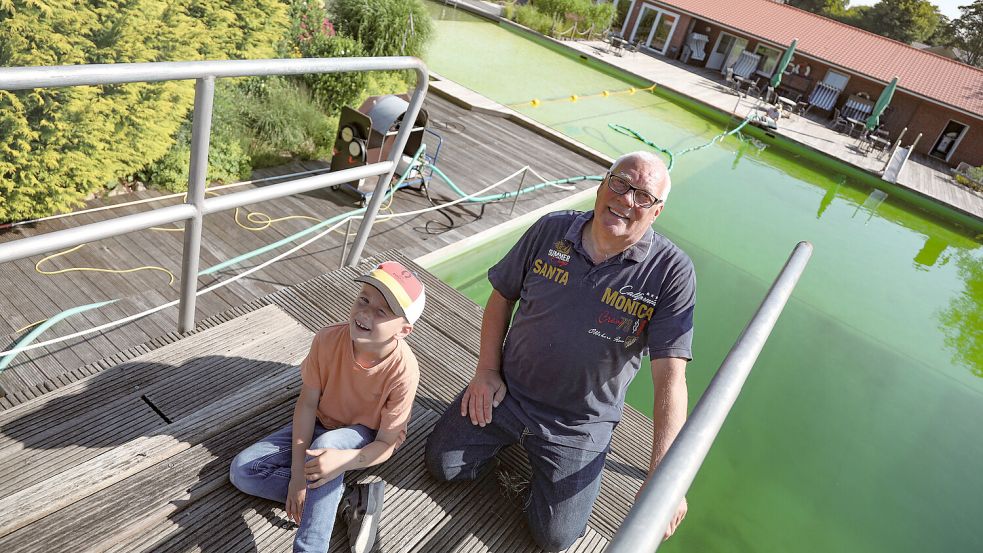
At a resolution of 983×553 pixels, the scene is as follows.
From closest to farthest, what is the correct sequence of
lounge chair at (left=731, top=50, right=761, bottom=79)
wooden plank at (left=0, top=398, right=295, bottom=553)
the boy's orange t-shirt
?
1. wooden plank at (left=0, top=398, right=295, bottom=553)
2. the boy's orange t-shirt
3. lounge chair at (left=731, top=50, right=761, bottom=79)

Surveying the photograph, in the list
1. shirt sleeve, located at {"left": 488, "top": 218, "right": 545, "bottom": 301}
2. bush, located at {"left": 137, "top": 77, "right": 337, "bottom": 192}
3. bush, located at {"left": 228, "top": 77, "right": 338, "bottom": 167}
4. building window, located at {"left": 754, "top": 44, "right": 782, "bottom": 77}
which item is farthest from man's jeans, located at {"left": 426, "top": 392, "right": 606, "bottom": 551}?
building window, located at {"left": 754, "top": 44, "right": 782, "bottom": 77}

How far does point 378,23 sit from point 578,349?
368 inches

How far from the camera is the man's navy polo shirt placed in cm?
225

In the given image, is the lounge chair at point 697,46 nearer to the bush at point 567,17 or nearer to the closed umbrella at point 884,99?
the bush at point 567,17

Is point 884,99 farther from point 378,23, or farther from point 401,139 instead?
point 401,139

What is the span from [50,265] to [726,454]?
19.4 feet

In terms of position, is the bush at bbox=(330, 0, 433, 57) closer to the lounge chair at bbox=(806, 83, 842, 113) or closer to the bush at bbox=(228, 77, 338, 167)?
the bush at bbox=(228, 77, 338, 167)

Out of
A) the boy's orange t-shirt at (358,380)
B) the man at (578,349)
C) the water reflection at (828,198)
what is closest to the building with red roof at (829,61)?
the water reflection at (828,198)

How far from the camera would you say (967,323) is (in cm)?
1001

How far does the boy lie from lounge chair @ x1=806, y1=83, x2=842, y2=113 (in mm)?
24490

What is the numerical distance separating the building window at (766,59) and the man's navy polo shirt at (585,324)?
83.7 ft

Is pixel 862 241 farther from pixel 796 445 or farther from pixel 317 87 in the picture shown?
pixel 317 87

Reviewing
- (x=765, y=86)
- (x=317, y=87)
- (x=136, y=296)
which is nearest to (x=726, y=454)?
(x=136, y=296)

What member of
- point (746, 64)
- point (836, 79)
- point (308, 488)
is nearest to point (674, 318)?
point (308, 488)
